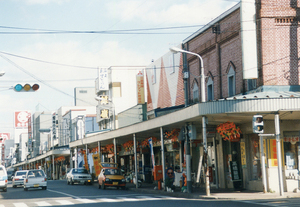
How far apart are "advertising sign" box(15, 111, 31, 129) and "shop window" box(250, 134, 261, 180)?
6419 inches

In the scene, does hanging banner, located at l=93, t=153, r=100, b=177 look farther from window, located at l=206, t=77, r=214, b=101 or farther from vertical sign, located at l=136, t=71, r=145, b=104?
window, located at l=206, t=77, r=214, b=101

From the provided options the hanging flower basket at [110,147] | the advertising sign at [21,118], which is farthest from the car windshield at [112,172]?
the advertising sign at [21,118]

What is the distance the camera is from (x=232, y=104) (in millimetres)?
21406

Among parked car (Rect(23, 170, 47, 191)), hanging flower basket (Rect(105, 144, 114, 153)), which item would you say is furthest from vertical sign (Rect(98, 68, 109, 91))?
parked car (Rect(23, 170, 47, 191))

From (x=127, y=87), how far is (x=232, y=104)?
4439cm

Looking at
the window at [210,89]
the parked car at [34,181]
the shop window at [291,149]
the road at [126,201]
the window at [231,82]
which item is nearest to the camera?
the road at [126,201]

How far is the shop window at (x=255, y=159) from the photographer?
25094 millimetres

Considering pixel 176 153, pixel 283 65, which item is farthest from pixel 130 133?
pixel 283 65

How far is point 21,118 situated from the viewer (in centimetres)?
18275

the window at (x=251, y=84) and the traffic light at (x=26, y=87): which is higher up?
the window at (x=251, y=84)

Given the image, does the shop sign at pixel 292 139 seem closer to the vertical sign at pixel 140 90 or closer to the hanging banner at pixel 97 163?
the hanging banner at pixel 97 163

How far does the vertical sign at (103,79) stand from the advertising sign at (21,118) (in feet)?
402

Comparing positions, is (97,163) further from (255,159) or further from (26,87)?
(26,87)

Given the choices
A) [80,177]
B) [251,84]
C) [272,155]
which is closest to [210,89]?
[251,84]
